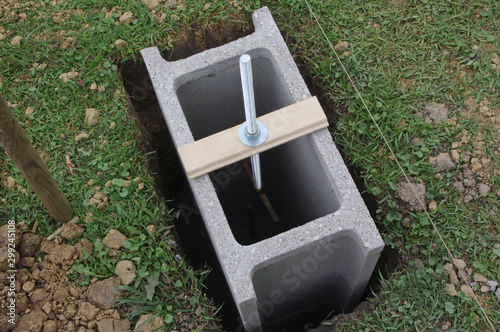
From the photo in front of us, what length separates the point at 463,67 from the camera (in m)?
3.16

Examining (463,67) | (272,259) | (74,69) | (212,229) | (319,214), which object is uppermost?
(74,69)

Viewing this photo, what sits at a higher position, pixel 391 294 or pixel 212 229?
pixel 212 229

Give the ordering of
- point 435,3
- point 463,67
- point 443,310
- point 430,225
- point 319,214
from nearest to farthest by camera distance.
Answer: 1. point 443,310
2. point 430,225
3. point 319,214
4. point 463,67
5. point 435,3

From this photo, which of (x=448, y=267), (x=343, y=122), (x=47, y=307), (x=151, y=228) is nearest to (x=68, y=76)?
(x=151, y=228)

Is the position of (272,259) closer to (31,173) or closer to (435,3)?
(31,173)

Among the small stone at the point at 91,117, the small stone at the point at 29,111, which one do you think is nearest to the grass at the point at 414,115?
the small stone at the point at 91,117

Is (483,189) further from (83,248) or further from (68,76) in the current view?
(68,76)

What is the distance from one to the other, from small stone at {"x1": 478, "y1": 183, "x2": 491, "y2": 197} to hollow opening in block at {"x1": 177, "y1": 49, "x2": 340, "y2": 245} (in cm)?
91

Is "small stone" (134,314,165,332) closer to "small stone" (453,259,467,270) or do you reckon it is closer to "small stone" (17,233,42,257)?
"small stone" (17,233,42,257)

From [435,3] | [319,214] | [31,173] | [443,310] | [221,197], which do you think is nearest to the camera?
[31,173]

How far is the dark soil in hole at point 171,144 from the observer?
10.5 feet

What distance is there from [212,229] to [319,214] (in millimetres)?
834

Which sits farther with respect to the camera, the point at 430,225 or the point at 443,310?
the point at 430,225

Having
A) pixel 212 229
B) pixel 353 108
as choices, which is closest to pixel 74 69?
pixel 212 229
